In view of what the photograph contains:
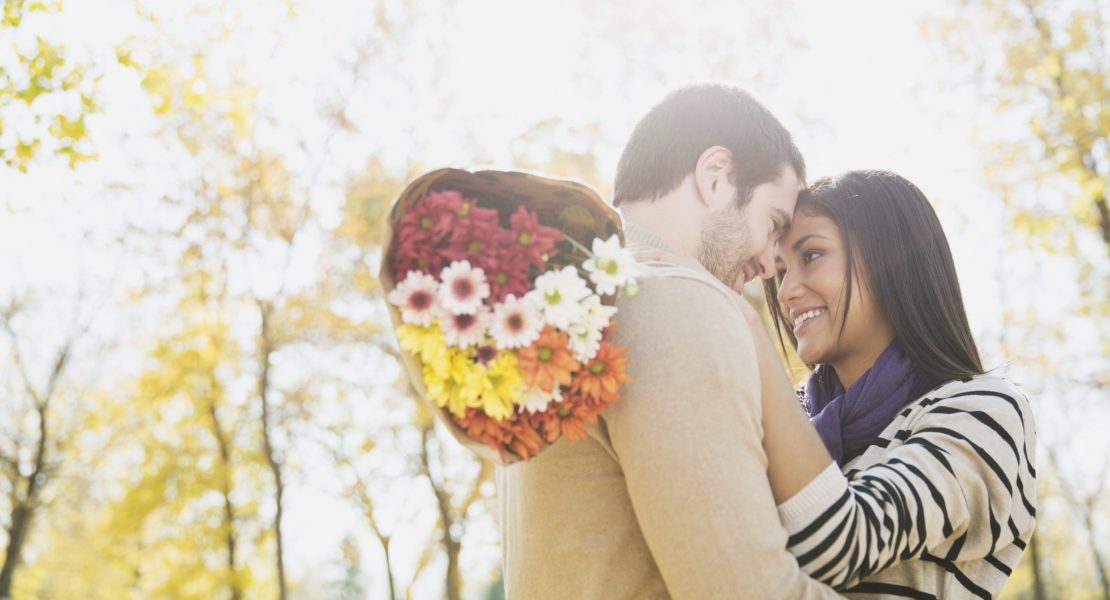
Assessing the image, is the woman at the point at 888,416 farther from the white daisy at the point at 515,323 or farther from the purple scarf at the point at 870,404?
the white daisy at the point at 515,323

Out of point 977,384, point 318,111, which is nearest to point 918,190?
point 977,384

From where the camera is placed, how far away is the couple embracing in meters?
1.77

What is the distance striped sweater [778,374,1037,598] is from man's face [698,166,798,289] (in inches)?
26.0

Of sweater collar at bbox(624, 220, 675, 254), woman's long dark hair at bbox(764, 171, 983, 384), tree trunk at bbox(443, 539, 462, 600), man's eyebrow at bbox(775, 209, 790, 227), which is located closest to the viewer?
sweater collar at bbox(624, 220, 675, 254)

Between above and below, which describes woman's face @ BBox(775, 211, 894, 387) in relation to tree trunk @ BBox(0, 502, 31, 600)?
above

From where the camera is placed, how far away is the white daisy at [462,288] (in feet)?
5.64

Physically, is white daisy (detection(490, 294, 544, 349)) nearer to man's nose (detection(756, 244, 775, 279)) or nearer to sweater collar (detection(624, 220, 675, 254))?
sweater collar (detection(624, 220, 675, 254))

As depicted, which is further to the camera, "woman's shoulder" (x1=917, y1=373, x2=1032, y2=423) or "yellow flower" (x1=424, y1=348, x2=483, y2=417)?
"woman's shoulder" (x1=917, y1=373, x2=1032, y2=423)

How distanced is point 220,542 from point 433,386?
17011mm

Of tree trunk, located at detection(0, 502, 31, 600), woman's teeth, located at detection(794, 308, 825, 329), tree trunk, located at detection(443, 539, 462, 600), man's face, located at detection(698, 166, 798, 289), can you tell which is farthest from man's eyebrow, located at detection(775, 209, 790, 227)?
tree trunk, located at detection(0, 502, 31, 600)

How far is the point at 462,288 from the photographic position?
173 cm

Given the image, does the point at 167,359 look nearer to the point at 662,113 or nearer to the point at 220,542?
the point at 220,542

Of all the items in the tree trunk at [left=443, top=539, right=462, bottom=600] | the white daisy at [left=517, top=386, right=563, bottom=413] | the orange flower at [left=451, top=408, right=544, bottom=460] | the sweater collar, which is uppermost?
the sweater collar

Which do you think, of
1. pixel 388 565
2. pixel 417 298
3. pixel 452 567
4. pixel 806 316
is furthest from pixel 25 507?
pixel 417 298
